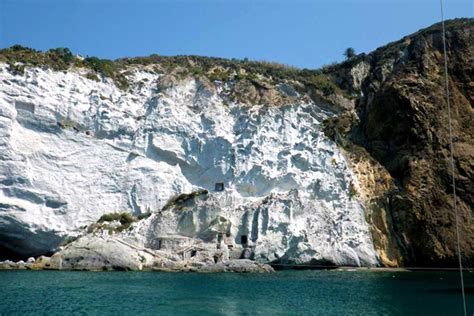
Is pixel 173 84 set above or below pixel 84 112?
above

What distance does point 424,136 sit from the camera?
1949 inches

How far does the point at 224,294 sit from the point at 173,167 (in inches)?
992

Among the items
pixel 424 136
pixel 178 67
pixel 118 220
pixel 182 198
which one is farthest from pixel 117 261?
pixel 424 136

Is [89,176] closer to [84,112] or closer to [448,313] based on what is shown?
[84,112]

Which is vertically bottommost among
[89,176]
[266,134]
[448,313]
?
[448,313]

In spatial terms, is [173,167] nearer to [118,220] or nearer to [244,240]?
[118,220]

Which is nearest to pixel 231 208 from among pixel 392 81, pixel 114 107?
pixel 114 107

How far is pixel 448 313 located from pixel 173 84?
3906cm

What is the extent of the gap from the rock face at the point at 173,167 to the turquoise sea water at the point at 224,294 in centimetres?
790

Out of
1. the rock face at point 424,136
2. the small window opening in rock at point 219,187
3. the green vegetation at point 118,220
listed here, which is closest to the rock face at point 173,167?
the small window opening in rock at point 219,187

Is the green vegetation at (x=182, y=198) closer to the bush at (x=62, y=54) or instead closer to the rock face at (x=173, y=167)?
the rock face at (x=173, y=167)

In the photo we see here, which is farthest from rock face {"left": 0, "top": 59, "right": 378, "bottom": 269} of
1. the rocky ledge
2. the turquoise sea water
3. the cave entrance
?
the turquoise sea water

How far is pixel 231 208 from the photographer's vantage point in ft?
156

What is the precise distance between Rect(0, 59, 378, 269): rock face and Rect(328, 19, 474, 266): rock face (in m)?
4.25
